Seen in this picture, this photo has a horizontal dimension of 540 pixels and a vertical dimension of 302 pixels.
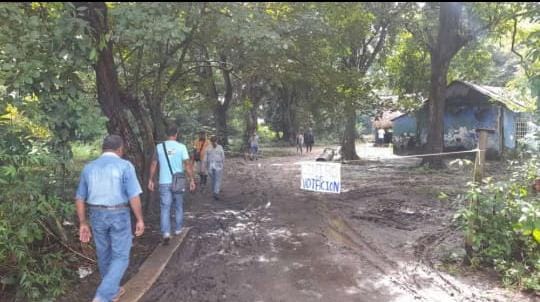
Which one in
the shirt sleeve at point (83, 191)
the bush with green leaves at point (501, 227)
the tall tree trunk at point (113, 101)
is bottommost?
the bush with green leaves at point (501, 227)

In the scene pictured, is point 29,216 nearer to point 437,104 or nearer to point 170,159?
point 170,159

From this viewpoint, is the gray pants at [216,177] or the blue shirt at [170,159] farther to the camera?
the gray pants at [216,177]

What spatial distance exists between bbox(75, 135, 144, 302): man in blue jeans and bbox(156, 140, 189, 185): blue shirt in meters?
2.44

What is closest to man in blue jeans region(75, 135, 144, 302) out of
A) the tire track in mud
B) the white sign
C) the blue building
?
the tire track in mud

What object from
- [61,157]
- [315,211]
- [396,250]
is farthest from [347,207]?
[61,157]

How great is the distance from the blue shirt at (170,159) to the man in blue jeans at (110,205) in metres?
2.44

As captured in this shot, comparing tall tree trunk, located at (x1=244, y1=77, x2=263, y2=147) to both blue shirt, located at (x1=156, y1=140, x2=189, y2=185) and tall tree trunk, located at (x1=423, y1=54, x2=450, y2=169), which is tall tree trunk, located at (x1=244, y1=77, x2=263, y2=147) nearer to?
tall tree trunk, located at (x1=423, y1=54, x2=450, y2=169)

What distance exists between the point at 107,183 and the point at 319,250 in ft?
11.8

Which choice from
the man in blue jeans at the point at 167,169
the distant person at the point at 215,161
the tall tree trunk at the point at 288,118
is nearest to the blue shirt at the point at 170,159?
the man in blue jeans at the point at 167,169

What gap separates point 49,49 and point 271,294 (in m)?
4.23

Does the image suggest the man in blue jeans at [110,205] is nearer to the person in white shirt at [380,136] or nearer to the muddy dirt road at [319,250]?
the muddy dirt road at [319,250]

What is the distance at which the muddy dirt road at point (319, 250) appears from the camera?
17.5 ft

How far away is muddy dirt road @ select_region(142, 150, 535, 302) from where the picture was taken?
210 inches

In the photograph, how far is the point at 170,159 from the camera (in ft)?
24.1
